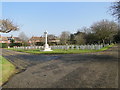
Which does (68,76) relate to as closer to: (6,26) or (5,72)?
(5,72)

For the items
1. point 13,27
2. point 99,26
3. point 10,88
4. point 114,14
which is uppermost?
point 99,26

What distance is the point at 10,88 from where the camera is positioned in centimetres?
478

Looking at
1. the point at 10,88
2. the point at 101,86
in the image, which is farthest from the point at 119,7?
the point at 10,88

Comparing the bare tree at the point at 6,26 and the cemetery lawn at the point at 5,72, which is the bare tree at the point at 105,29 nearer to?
the bare tree at the point at 6,26

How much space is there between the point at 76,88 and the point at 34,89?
1513 mm

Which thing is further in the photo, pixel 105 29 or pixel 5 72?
pixel 105 29

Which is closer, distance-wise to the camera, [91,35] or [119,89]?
[119,89]

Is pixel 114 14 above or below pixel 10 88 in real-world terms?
above

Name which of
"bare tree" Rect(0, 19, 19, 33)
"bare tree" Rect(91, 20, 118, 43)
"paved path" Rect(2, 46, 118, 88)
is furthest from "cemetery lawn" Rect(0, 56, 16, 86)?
"bare tree" Rect(91, 20, 118, 43)

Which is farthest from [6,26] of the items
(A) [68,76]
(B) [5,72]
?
(A) [68,76]

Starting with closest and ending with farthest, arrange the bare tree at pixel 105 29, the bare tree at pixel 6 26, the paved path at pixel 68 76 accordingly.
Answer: the paved path at pixel 68 76, the bare tree at pixel 6 26, the bare tree at pixel 105 29

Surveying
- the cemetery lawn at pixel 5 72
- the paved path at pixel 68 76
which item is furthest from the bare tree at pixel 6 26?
the paved path at pixel 68 76

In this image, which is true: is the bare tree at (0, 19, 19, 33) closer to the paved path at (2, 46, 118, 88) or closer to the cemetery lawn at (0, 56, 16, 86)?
the cemetery lawn at (0, 56, 16, 86)

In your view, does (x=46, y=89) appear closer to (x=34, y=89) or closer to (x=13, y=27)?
(x=34, y=89)
